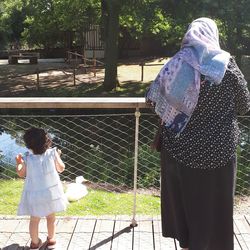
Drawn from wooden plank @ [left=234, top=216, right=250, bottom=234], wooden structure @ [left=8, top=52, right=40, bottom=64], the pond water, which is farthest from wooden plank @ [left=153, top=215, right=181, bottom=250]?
wooden structure @ [left=8, top=52, right=40, bottom=64]

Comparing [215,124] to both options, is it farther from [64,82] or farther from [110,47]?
[64,82]

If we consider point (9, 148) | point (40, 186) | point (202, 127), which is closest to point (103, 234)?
point (40, 186)

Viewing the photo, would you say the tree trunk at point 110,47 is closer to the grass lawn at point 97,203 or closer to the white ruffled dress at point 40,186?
the grass lawn at point 97,203

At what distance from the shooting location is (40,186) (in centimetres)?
329

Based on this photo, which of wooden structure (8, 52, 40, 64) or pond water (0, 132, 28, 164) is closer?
Answer: pond water (0, 132, 28, 164)

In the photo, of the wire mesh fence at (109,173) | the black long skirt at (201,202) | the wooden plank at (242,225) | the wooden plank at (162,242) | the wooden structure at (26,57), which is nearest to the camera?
the black long skirt at (201,202)

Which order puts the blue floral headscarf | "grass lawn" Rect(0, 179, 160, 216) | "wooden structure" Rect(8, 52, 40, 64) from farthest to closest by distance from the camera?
"wooden structure" Rect(8, 52, 40, 64) < "grass lawn" Rect(0, 179, 160, 216) < the blue floral headscarf

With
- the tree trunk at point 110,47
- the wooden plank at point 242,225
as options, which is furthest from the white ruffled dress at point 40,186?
the tree trunk at point 110,47

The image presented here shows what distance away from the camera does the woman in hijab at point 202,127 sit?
278 centimetres

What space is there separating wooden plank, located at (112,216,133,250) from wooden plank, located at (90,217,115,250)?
0.04 meters

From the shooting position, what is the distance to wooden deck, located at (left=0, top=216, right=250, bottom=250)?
11.8 feet

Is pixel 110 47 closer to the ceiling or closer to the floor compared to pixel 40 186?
closer to the floor

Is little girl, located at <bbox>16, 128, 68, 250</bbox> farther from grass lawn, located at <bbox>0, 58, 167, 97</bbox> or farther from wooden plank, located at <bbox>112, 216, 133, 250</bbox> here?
grass lawn, located at <bbox>0, 58, 167, 97</bbox>

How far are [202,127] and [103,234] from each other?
142 centimetres
